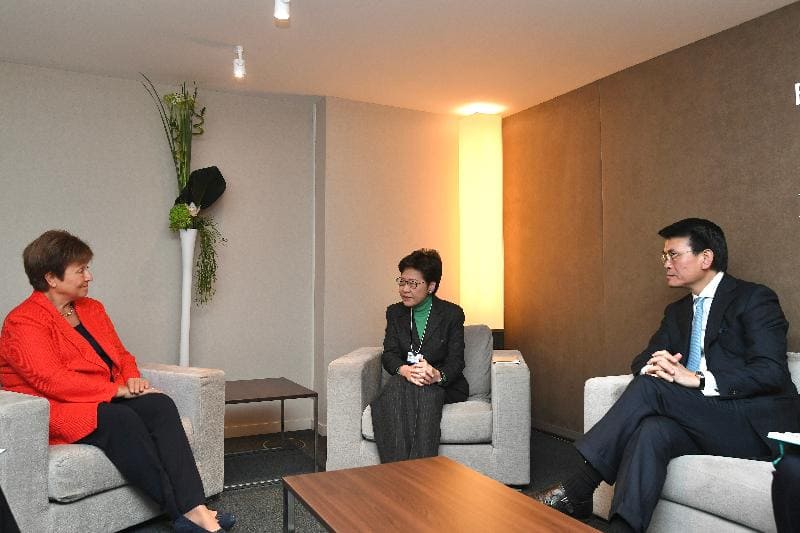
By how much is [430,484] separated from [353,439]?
131 cm

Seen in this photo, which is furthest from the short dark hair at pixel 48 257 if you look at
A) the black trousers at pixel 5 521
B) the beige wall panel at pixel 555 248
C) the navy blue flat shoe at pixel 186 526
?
the beige wall panel at pixel 555 248

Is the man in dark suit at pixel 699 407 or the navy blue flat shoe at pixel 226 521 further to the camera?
the navy blue flat shoe at pixel 226 521

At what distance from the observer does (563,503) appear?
8.95 feet

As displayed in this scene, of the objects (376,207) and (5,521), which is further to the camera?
(376,207)

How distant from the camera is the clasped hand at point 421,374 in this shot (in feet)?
11.3

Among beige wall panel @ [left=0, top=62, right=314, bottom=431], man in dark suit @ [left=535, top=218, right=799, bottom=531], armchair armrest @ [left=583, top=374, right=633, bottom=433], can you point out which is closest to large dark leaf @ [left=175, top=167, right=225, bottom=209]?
beige wall panel @ [left=0, top=62, right=314, bottom=431]

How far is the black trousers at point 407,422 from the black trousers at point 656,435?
84 centimetres

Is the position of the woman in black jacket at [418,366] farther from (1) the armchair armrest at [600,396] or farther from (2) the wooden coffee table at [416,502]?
(2) the wooden coffee table at [416,502]

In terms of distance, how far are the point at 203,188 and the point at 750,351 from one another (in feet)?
10.9

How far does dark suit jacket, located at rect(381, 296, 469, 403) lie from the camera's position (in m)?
3.66

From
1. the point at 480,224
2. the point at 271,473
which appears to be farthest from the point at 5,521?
the point at 480,224

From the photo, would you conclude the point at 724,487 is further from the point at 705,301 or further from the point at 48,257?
the point at 48,257

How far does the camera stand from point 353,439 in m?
3.42

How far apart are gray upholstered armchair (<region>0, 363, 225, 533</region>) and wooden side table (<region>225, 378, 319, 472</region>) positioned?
1.27 ft
